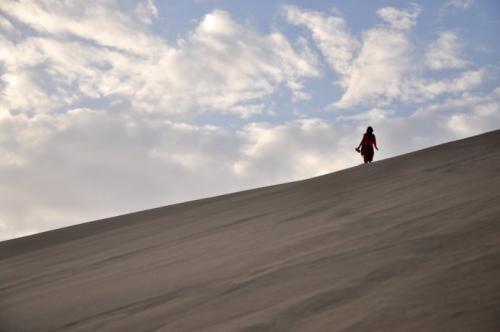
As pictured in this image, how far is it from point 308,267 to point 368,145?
26.4ft

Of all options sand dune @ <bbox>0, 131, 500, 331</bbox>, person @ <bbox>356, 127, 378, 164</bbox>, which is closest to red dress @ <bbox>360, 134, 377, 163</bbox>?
person @ <bbox>356, 127, 378, 164</bbox>

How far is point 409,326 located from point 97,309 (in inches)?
80.7

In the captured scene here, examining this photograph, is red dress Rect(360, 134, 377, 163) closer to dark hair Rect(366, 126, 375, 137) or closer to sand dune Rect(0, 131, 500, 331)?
dark hair Rect(366, 126, 375, 137)

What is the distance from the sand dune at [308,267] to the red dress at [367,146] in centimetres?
369

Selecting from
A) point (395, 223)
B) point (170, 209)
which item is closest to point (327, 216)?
point (395, 223)

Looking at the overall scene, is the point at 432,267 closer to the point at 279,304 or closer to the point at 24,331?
the point at 279,304

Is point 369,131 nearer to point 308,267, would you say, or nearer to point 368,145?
point 368,145

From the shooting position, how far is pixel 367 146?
11.1 m

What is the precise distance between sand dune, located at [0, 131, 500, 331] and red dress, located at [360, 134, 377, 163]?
3.69 meters

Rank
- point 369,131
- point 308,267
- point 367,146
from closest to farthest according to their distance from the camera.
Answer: point 308,267 → point 367,146 → point 369,131

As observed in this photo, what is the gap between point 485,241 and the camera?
2992 millimetres

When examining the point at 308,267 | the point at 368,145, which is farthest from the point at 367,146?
the point at 308,267

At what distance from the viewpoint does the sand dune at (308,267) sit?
2.42 meters

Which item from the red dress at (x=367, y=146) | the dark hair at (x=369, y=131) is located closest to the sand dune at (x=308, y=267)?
the red dress at (x=367, y=146)
